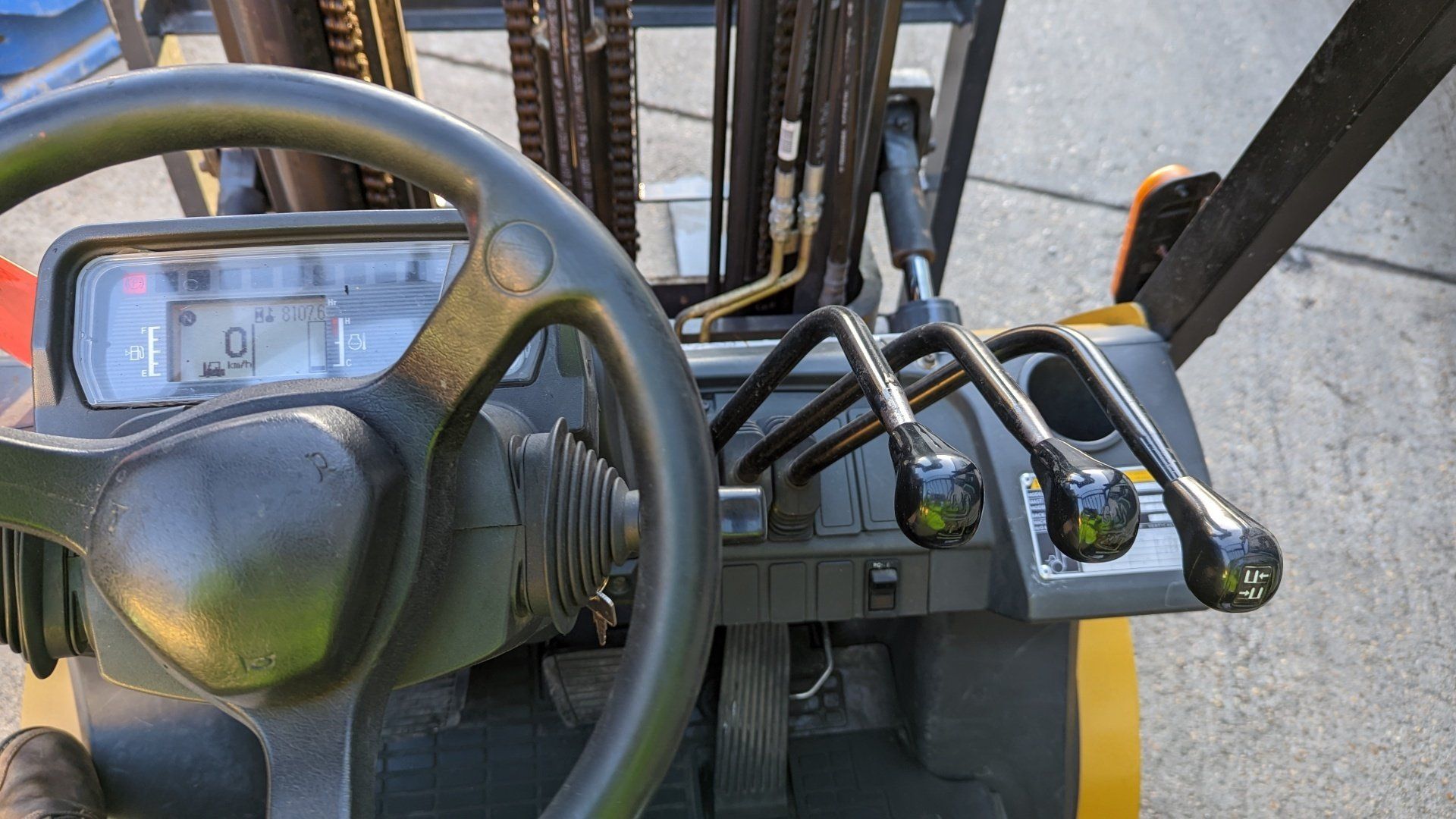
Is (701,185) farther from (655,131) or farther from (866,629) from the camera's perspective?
(655,131)

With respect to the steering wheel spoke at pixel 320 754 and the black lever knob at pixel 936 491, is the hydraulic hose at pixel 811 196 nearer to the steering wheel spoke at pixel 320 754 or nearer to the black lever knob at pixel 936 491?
the black lever knob at pixel 936 491

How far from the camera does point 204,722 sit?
46.0 inches

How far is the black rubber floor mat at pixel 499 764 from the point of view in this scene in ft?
3.88

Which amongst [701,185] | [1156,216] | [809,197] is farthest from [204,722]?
[1156,216]

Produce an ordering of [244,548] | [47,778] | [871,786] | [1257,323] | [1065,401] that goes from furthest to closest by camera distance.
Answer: [1257,323]
[871,786]
[1065,401]
[47,778]
[244,548]

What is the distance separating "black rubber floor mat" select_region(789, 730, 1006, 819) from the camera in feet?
4.00

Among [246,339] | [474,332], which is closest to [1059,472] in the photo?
[474,332]

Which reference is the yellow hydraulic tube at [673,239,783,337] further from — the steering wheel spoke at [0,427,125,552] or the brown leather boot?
the steering wheel spoke at [0,427,125,552]

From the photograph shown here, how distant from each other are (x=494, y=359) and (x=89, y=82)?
0.26 m

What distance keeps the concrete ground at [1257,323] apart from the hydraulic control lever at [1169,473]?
1138 millimetres

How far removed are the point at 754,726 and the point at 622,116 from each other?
2.50 ft

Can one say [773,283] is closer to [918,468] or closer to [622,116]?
[622,116]

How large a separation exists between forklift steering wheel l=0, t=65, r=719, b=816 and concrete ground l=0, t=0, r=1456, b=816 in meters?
1.37

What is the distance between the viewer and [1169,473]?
0.63 meters
